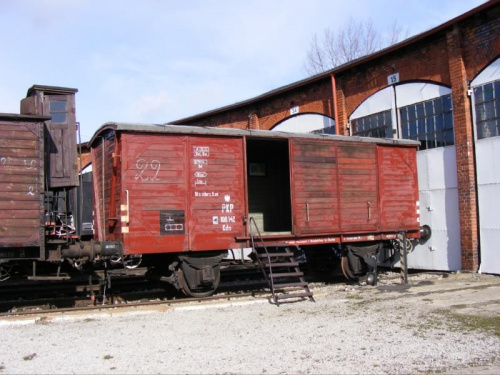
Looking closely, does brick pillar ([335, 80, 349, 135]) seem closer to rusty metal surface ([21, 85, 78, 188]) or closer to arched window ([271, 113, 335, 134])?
arched window ([271, 113, 335, 134])

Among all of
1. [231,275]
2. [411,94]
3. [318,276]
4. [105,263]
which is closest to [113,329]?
[105,263]

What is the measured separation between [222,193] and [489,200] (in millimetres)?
6803

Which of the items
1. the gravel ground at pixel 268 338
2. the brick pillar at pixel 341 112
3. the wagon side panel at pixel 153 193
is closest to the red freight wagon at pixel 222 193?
the wagon side panel at pixel 153 193

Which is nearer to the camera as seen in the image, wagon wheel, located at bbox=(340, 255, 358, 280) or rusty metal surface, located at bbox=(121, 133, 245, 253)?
rusty metal surface, located at bbox=(121, 133, 245, 253)

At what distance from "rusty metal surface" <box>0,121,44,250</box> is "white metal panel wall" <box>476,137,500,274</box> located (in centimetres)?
1018

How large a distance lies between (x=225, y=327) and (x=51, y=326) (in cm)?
273

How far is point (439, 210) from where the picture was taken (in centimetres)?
1377

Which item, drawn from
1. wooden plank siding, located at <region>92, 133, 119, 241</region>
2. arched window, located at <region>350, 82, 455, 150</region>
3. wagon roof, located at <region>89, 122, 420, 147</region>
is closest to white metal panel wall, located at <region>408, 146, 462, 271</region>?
arched window, located at <region>350, 82, 455, 150</region>

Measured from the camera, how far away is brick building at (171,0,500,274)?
12.4m

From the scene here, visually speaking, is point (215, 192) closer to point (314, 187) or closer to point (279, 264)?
point (279, 264)

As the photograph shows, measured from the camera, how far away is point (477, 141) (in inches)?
500

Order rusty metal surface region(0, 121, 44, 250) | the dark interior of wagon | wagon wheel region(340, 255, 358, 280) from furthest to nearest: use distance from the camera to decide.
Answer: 1. the dark interior of wagon
2. wagon wheel region(340, 255, 358, 280)
3. rusty metal surface region(0, 121, 44, 250)

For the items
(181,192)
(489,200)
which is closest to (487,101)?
(489,200)

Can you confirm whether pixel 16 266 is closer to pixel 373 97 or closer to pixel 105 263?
pixel 105 263
